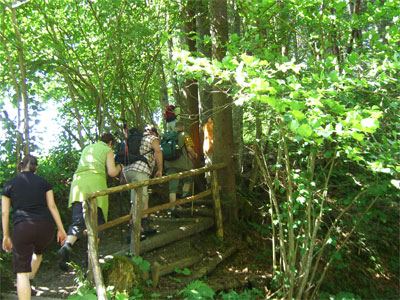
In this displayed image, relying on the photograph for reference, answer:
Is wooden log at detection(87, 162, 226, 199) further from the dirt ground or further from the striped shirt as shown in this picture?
the dirt ground

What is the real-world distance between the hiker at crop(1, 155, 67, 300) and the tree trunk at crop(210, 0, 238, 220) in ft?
12.1

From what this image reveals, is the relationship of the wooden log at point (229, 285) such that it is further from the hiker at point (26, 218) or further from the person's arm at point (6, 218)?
the person's arm at point (6, 218)

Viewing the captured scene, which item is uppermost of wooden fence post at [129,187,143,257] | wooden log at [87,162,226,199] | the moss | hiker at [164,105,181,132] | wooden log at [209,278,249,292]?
hiker at [164,105,181,132]

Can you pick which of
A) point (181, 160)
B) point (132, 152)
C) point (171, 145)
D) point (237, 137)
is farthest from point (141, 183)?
point (237, 137)

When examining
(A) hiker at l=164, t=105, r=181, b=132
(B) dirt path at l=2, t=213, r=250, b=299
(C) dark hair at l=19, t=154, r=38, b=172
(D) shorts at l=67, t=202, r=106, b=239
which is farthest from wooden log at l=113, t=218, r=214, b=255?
(A) hiker at l=164, t=105, r=181, b=132

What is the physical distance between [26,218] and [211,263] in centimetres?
330

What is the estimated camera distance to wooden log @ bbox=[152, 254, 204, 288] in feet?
17.9

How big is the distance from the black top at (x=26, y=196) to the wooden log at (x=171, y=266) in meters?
1.74

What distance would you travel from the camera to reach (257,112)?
5.74 m

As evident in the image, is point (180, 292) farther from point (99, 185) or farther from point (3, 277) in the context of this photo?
point (3, 277)

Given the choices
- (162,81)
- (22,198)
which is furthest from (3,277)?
(162,81)

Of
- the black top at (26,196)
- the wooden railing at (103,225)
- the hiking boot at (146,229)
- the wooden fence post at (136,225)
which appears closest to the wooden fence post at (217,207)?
the wooden railing at (103,225)

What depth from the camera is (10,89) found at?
28.0 feet

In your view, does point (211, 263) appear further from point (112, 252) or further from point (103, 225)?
point (103, 225)
